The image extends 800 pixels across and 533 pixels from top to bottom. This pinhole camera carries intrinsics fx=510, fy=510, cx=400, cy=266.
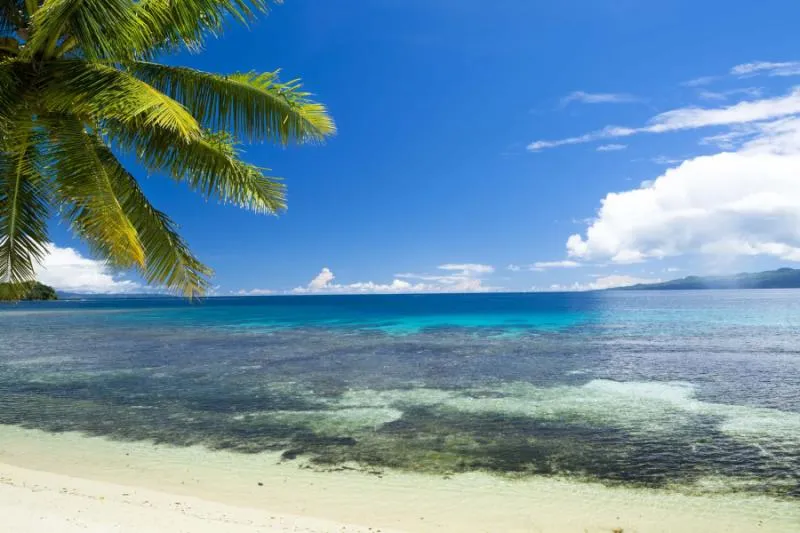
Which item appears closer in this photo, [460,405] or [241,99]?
[241,99]

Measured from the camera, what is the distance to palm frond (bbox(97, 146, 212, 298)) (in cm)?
808

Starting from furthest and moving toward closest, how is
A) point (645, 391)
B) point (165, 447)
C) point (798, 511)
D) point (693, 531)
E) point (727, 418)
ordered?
point (645, 391) < point (727, 418) < point (165, 447) < point (798, 511) < point (693, 531)

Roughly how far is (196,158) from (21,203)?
2.52 meters

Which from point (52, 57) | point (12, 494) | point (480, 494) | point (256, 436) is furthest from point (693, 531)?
point (52, 57)

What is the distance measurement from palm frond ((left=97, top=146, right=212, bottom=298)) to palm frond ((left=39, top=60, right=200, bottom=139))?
1.35 meters

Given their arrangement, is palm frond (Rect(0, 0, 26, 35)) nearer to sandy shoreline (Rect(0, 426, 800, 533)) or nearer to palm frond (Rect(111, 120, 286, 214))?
palm frond (Rect(111, 120, 286, 214))

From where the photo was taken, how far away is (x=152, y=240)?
8141mm

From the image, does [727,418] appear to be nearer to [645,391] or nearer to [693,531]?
[645,391]

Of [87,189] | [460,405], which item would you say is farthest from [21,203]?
[460,405]

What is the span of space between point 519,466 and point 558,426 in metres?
2.90

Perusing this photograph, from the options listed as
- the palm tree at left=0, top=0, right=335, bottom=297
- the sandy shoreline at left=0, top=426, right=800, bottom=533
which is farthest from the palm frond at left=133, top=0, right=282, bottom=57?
the sandy shoreline at left=0, top=426, right=800, bottom=533

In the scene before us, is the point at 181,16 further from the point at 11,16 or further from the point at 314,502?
the point at 314,502

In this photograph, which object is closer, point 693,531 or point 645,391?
point 693,531

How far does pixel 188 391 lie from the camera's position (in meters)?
15.0
